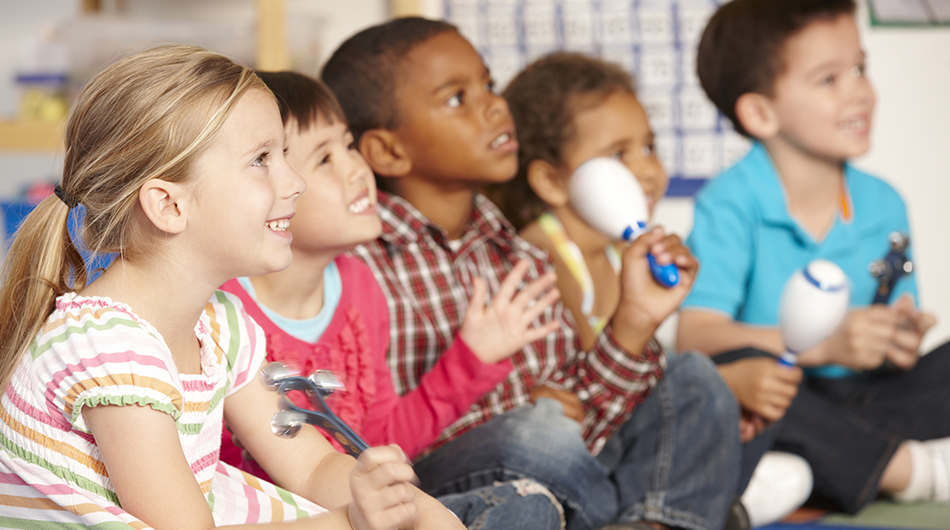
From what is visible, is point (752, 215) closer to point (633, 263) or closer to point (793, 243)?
point (793, 243)

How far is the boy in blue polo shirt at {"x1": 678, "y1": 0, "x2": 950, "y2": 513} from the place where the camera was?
4.12ft

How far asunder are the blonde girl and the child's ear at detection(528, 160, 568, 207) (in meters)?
0.70

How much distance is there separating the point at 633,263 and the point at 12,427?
2.22ft

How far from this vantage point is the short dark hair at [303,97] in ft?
2.92

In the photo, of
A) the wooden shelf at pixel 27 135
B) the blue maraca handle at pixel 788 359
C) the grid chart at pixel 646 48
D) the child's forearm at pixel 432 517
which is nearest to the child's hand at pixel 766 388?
the blue maraca handle at pixel 788 359

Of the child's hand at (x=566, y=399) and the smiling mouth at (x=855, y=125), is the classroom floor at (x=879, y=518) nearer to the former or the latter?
the child's hand at (x=566, y=399)

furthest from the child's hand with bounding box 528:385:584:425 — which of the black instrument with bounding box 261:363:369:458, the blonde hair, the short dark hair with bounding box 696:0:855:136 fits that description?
the short dark hair with bounding box 696:0:855:136

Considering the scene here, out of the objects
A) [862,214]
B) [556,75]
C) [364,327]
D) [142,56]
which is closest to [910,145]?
[862,214]

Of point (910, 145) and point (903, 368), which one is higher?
point (910, 145)

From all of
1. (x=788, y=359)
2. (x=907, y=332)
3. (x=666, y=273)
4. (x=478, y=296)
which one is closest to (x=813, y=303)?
(x=788, y=359)

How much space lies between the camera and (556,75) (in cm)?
140

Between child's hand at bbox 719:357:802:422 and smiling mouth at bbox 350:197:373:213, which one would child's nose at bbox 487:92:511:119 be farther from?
child's hand at bbox 719:357:802:422

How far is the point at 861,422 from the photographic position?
1263 millimetres

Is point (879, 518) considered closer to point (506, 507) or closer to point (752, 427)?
point (752, 427)
